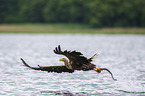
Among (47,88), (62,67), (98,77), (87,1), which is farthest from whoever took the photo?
(87,1)

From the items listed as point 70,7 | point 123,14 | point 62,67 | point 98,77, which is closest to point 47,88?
point 62,67

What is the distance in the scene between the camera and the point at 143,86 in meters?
16.1

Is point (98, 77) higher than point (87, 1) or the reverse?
the reverse

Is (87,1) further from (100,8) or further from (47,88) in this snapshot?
(47,88)

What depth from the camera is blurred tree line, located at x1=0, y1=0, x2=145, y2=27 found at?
100175 millimetres

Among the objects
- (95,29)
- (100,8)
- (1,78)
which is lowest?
(1,78)

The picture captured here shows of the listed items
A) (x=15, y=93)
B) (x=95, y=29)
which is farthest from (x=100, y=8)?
(x=15, y=93)

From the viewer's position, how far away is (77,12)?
111 metres

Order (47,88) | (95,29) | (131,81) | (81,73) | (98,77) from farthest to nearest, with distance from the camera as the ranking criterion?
(95,29) → (81,73) → (98,77) → (131,81) → (47,88)

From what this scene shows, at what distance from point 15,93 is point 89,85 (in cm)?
372

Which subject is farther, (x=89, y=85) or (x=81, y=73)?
(x=81, y=73)

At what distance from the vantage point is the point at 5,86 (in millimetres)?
16047

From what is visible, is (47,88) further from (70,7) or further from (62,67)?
(70,7)

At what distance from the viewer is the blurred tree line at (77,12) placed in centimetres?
10018
